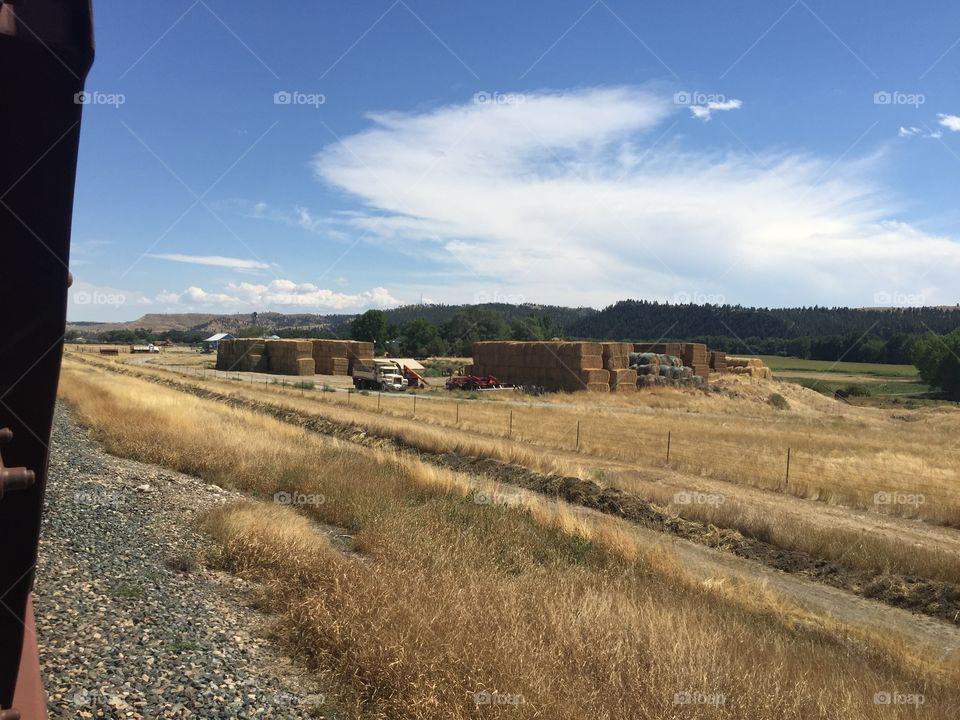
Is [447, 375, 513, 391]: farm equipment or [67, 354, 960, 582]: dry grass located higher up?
Answer: [447, 375, 513, 391]: farm equipment

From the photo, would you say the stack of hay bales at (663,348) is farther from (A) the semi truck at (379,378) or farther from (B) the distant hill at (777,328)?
(B) the distant hill at (777,328)

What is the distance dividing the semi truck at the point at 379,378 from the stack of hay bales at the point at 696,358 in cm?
2427

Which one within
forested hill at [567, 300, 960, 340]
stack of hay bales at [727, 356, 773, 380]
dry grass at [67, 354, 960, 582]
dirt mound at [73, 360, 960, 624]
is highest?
forested hill at [567, 300, 960, 340]

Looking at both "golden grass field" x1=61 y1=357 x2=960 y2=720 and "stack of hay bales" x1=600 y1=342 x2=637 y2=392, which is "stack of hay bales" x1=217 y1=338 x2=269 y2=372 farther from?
"golden grass field" x1=61 y1=357 x2=960 y2=720

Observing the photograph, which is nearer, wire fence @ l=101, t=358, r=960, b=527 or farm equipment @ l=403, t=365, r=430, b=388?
wire fence @ l=101, t=358, r=960, b=527

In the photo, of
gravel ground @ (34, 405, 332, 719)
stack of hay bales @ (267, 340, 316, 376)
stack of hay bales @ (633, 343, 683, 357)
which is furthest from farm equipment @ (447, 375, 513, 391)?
gravel ground @ (34, 405, 332, 719)

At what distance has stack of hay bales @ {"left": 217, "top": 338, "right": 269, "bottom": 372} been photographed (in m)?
69.6

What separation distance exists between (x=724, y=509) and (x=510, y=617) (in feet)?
33.2

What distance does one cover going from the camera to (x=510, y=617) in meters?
6.24

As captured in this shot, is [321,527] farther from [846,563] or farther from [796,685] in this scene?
[846,563]

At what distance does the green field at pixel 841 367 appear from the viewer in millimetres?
115925

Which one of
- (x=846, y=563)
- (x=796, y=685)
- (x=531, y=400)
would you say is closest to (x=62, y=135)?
(x=796, y=685)

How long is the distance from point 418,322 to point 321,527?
9684 cm

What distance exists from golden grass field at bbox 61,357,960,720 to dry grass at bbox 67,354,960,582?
2.74 metres
